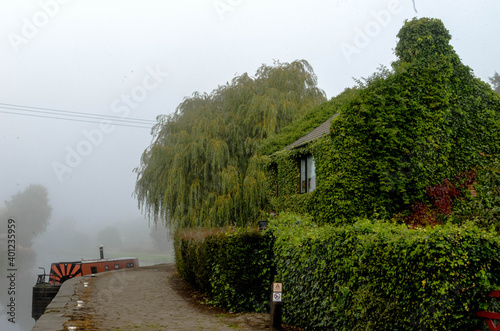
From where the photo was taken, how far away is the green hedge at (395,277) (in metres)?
6.06

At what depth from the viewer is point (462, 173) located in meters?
16.4

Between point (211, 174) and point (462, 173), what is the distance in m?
12.9

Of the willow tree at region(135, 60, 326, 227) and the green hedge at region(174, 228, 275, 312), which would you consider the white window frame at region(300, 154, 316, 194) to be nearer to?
the willow tree at region(135, 60, 326, 227)

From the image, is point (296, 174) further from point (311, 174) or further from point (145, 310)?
point (145, 310)

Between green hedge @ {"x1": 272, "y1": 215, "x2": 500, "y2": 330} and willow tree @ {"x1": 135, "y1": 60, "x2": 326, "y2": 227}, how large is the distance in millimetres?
14163

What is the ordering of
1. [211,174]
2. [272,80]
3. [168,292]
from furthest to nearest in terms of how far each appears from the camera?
1. [272,80]
2. [211,174]
3. [168,292]

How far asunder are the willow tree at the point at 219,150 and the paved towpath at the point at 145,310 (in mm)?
5392

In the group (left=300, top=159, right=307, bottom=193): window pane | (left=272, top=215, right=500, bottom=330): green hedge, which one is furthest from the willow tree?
(left=272, top=215, right=500, bottom=330): green hedge

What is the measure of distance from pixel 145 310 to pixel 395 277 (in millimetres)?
8265

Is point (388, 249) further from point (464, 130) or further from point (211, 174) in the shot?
point (211, 174)

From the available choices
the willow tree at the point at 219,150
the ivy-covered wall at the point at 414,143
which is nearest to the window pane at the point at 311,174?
the ivy-covered wall at the point at 414,143

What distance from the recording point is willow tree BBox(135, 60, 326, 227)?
2414 centimetres

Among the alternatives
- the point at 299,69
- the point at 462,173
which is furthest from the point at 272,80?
the point at 462,173

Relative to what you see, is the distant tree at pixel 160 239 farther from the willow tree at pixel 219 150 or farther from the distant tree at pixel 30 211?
the willow tree at pixel 219 150
